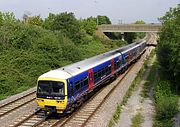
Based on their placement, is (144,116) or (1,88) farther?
(1,88)

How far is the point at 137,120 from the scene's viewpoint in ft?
67.6

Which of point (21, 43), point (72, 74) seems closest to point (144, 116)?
point (72, 74)

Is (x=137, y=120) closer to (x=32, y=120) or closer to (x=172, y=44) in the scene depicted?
(x=32, y=120)

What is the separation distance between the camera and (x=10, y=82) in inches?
1204

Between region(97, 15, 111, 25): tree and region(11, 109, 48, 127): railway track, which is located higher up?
region(97, 15, 111, 25): tree

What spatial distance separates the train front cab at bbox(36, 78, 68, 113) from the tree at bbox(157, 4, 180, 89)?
35.7 ft

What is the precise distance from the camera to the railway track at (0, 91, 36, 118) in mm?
22406

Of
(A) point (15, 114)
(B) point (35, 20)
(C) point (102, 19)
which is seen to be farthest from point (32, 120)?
(C) point (102, 19)

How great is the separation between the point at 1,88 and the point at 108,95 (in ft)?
31.5

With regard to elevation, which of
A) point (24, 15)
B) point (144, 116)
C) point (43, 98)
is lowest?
point (144, 116)

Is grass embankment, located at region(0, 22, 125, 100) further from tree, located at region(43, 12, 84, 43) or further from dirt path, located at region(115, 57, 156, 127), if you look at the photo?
tree, located at region(43, 12, 84, 43)

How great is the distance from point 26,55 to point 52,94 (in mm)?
17907

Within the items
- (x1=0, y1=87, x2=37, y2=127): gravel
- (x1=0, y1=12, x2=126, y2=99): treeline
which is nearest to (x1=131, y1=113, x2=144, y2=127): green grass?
(x1=0, y1=87, x2=37, y2=127): gravel

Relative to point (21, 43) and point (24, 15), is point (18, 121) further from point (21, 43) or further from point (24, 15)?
point (24, 15)
